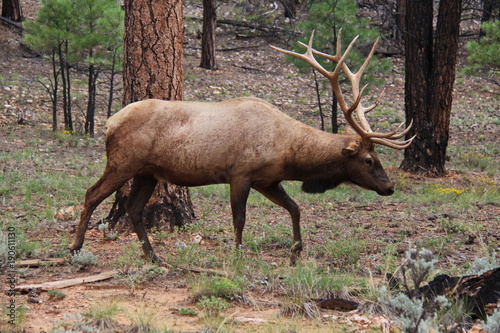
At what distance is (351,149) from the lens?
21.5ft

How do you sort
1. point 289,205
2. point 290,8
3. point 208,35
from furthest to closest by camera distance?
point 290,8, point 208,35, point 289,205

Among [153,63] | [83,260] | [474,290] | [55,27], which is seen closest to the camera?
[474,290]

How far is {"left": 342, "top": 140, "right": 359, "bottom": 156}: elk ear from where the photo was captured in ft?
21.5

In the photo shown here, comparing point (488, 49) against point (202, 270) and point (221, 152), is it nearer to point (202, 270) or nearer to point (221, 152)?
point (221, 152)

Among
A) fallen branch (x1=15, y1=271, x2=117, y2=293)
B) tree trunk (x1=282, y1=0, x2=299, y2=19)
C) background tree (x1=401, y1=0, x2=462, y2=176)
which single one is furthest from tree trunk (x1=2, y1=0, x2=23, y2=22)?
fallen branch (x1=15, y1=271, x2=117, y2=293)

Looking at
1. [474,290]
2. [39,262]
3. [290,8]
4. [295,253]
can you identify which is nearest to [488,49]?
[295,253]

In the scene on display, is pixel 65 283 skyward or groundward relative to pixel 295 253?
skyward

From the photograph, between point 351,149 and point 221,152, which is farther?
point 351,149

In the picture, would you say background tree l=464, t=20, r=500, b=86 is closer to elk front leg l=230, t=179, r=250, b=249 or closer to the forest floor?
the forest floor

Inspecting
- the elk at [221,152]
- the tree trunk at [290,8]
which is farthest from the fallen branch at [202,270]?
the tree trunk at [290,8]

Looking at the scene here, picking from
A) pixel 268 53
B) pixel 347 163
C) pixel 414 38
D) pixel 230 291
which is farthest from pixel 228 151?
pixel 268 53

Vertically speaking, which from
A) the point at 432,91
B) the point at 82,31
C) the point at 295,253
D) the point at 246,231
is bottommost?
the point at 246,231

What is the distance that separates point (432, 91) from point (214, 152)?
25.1 feet

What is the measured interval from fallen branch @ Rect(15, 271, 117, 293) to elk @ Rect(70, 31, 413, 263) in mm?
716
